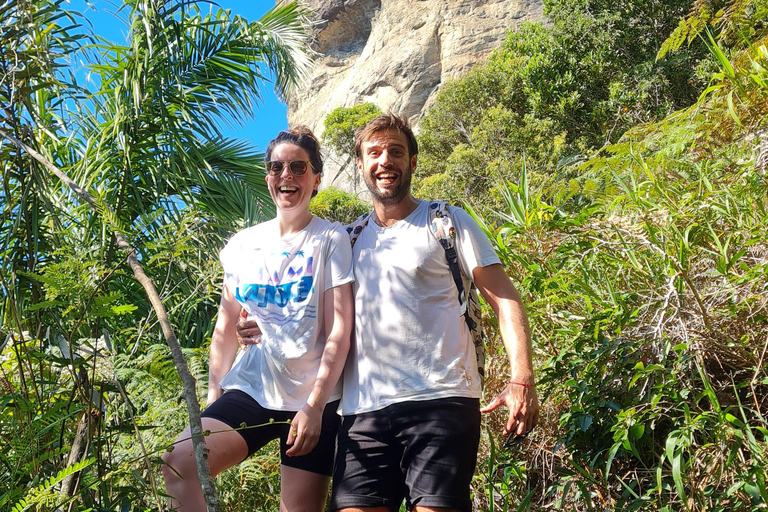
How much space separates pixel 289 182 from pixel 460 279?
0.70 meters

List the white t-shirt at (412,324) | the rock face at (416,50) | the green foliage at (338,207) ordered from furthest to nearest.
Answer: the rock face at (416,50)
the green foliage at (338,207)
the white t-shirt at (412,324)

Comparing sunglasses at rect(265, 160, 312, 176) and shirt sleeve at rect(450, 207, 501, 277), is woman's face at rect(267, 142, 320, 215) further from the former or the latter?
shirt sleeve at rect(450, 207, 501, 277)

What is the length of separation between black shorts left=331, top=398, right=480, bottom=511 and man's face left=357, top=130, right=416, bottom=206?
0.69 meters

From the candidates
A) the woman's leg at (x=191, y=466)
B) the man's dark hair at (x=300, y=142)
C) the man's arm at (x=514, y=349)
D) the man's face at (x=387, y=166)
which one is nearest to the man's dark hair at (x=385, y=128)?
the man's face at (x=387, y=166)

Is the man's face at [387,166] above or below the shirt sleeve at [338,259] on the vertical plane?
above

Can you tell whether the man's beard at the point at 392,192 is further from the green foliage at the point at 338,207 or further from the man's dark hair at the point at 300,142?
the green foliage at the point at 338,207

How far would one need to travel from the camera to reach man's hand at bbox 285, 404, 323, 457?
1874 millimetres

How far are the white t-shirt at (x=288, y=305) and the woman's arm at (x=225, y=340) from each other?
0.06 meters

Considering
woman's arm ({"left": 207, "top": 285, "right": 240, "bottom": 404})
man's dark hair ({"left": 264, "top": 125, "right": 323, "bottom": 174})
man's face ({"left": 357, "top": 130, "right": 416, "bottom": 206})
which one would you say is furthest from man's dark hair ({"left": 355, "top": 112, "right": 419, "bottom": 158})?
woman's arm ({"left": 207, "top": 285, "right": 240, "bottom": 404})

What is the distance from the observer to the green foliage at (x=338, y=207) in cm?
1947

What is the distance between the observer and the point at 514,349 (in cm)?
196

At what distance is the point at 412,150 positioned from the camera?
7.55ft

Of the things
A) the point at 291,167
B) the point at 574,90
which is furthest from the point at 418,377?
the point at 574,90

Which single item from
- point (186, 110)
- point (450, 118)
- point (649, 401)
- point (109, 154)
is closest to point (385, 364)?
point (649, 401)
